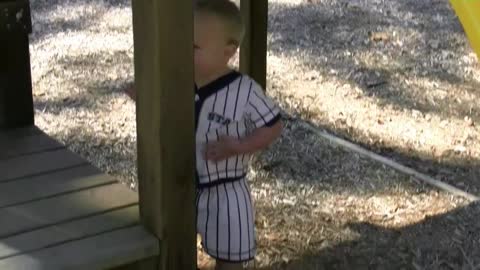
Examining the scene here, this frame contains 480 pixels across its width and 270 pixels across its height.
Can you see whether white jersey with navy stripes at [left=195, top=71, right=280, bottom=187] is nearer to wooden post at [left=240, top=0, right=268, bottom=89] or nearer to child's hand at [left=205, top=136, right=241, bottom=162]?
child's hand at [left=205, top=136, right=241, bottom=162]

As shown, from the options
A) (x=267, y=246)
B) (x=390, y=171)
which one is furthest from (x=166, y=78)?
(x=390, y=171)

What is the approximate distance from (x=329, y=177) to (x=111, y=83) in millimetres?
1449

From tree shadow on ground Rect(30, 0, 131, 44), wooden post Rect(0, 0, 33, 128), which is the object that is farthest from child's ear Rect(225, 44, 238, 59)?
tree shadow on ground Rect(30, 0, 131, 44)

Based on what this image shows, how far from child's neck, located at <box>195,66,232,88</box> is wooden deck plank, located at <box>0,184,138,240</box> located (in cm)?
36

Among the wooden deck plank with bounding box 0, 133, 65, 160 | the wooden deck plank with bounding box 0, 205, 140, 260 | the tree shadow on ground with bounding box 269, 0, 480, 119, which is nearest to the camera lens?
the wooden deck plank with bounding box 0, 205, 140, 260

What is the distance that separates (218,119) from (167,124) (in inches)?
10.4

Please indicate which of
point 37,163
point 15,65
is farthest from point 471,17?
point 15,65

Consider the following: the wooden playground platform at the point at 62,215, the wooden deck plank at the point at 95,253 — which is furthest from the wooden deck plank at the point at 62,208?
the wooden deck plank at the point at 95,253

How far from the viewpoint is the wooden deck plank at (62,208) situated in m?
2.46

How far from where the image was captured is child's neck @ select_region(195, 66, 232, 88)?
2.53 metres

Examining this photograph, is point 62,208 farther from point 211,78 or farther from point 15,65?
point 15,65

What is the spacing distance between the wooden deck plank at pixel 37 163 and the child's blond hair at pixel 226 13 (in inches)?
26.9

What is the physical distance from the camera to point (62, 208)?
2555 millimetres

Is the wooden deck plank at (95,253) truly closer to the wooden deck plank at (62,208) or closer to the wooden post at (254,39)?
the wooden deck plank at (62,208)
